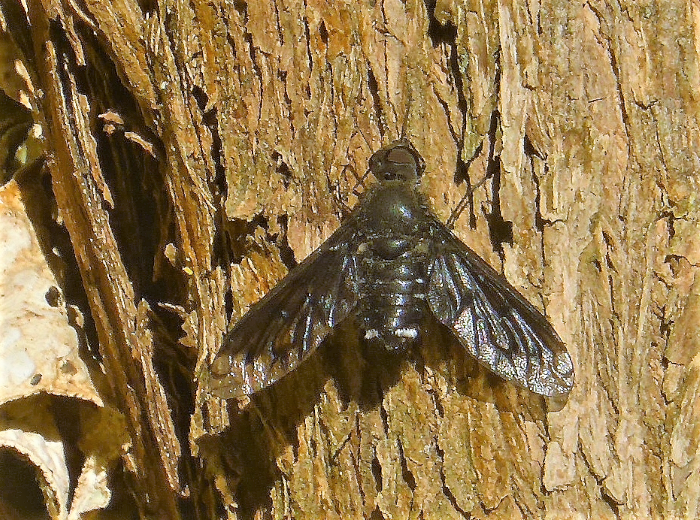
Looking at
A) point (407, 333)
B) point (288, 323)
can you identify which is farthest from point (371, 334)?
point (288, 323)

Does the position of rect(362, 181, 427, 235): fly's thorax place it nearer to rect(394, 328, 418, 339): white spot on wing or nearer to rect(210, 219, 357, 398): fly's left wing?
rect(210, 219, 357, 398): fly's left wing

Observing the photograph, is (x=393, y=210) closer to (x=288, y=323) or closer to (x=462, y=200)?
(x=462, y=200)

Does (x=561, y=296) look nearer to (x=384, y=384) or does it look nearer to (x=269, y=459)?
(x=384, y=384)

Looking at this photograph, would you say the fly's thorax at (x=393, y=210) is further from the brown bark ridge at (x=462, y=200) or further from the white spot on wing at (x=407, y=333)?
the white spot on wing at (x=407, y=333)

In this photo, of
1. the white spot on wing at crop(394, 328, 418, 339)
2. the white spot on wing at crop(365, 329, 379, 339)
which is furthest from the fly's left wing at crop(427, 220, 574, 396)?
the white spot on wing at crop(365, 329, 379, 339)

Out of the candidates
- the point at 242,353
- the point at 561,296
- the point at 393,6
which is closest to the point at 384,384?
the point at 242,353

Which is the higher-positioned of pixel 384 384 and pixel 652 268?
pixel 652 268
